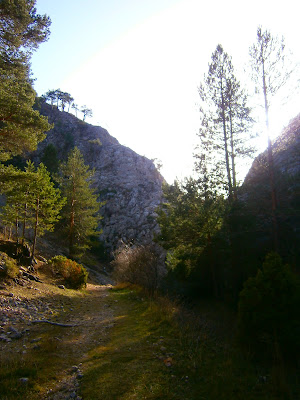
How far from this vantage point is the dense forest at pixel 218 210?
5902 mm

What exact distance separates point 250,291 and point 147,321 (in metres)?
4.27

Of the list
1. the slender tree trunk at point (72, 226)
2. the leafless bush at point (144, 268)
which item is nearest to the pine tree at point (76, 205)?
the slender tree trunk at point (72, 226)

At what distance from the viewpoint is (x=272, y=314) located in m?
5.62

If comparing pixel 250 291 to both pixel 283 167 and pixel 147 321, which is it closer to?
pixel 147 321

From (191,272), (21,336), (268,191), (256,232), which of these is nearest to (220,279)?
(191,272)

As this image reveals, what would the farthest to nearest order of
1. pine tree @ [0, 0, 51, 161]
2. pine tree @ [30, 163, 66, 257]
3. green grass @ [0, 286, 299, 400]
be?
pine tree @ [30, 163, 66, 257], pine tree @ [0, 0, 51, 161], green grass @ [0, 286, 299, 400]

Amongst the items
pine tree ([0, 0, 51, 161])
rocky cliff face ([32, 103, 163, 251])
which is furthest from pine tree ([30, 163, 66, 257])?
rocky cliff face ([32, 103, 163, 251])

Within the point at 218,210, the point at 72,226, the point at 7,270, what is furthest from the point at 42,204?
the point at 218,210

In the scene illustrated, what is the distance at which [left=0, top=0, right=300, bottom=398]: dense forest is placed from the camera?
5.90m

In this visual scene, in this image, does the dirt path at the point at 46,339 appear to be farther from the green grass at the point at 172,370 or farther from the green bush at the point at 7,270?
the green bush at the point at 7,270

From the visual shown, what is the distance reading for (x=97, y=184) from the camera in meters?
56.6

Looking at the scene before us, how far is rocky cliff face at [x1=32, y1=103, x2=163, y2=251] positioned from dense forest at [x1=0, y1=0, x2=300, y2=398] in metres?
21.9

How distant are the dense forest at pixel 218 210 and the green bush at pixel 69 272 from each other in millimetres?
98

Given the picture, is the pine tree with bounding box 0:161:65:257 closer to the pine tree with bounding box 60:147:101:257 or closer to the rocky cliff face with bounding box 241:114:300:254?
the pine tree with bounding box 60:147:101:257
